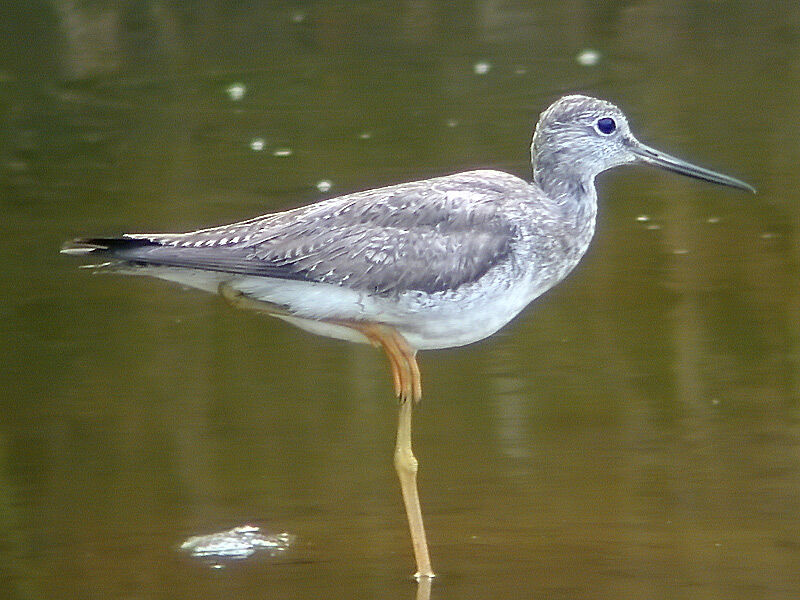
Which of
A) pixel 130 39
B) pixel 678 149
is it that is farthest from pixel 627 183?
pixel 130 39

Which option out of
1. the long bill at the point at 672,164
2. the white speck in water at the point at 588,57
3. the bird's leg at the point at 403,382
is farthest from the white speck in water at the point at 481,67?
the bird's leg at the point at 403,382

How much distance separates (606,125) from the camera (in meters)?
6.96

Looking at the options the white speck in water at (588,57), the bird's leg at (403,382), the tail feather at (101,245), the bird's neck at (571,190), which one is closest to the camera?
the tail feather at (101,245)

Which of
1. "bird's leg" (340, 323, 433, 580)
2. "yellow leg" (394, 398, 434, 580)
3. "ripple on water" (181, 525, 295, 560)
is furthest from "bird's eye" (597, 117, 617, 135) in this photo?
"ripple on water" (181, 525, 295, 560)

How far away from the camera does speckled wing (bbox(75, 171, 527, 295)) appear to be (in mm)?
6332

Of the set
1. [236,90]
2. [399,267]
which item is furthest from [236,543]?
[236,90]

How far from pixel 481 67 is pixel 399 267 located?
7.06m

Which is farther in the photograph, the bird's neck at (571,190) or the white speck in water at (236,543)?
the bird's neck at (571,190)

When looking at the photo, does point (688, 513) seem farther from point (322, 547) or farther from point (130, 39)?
Result: point (130, 39)

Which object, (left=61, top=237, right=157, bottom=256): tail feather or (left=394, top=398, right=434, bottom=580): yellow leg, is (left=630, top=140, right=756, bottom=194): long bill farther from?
(left=61, top=237, right=157, bottom=256): tail feather

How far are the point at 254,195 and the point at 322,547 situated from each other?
4.63 m

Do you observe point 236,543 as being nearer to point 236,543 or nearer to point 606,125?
point 236,543

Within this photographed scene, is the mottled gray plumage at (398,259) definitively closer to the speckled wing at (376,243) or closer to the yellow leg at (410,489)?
the speckled wing at (376,243)

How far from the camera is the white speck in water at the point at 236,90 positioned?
12992 millimetres
